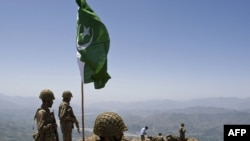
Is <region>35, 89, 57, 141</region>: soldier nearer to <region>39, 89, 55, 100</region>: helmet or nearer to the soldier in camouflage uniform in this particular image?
<region>39, 89, 55, 100</region>: helmet

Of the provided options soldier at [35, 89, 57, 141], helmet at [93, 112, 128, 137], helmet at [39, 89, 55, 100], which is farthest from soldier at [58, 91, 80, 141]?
helmet at [93, 112, 128, 137]

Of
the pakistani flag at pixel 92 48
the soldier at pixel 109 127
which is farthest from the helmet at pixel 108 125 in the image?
the pakistani flag at pixel 92 48

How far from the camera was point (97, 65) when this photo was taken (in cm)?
1082

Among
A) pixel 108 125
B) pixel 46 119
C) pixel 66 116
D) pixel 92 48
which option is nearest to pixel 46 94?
pixel 46 119

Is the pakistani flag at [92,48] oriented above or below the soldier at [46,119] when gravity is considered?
above

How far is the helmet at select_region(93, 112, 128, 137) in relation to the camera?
5688 mm

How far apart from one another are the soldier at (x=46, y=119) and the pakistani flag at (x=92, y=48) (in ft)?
4.29

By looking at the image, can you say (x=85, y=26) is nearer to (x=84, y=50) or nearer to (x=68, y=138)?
(x=84, y=50)

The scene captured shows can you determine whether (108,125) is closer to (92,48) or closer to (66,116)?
(92,48)

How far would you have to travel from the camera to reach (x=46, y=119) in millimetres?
10812

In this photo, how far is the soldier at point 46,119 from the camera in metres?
10.7

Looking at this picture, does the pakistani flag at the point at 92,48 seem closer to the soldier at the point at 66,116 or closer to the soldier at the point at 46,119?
the soldier at the point at 46,119

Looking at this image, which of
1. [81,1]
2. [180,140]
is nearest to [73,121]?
[81,1]

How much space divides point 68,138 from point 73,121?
85cm
